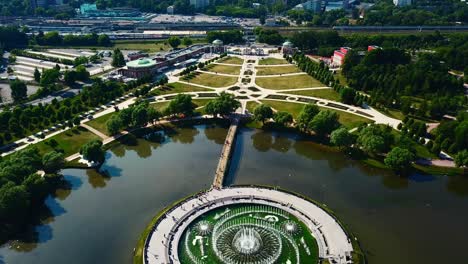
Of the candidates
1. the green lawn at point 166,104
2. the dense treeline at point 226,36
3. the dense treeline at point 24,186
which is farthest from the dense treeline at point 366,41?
the dense treeline at point 24,186

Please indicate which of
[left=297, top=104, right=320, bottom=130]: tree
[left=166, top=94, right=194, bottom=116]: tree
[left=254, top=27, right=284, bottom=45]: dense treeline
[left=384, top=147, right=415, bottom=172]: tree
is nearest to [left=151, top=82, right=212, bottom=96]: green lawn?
[left=166, top=94, right=194, bottom=116]: tree

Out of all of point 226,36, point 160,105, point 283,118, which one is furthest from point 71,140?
point 226,36

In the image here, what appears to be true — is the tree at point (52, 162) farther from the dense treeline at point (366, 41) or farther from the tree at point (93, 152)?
the dense treeline at point (366, 41)

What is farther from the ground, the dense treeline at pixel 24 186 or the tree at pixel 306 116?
the tree at pixel 306 116

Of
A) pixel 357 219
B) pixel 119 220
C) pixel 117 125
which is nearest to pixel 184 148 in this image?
pixel 117 125

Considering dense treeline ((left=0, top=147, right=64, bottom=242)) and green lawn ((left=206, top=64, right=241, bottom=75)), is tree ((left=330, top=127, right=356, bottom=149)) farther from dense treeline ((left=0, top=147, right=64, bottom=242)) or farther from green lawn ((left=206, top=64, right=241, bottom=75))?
green lawn ((left=206, top=64, right=241, bottom=75))

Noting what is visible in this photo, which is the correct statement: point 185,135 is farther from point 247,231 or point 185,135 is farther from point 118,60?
point 118,60
